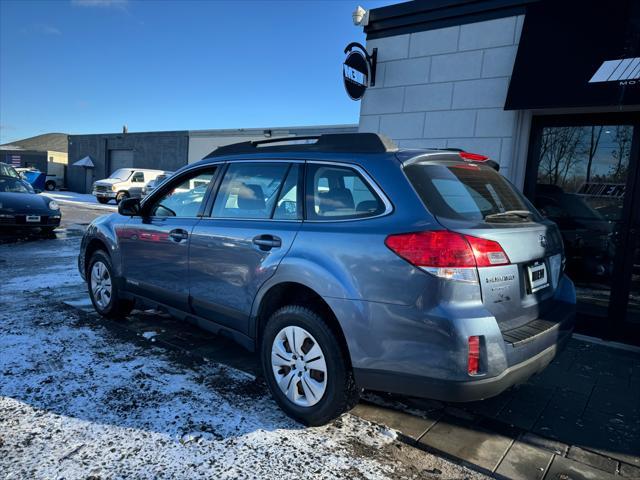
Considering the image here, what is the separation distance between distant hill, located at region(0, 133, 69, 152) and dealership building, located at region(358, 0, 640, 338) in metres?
73.8

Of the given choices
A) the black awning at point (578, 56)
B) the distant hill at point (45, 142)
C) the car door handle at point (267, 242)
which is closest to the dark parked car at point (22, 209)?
the car door handle at point (267, 242)

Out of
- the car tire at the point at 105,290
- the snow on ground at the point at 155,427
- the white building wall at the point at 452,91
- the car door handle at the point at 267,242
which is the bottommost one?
the snow on ground at the point at 155,427

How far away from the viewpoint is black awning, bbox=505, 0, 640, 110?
449 centimetres

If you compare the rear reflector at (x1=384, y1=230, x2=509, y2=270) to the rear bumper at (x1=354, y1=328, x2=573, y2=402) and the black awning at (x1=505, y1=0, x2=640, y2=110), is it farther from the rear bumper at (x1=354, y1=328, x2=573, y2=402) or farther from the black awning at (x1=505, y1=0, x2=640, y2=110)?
the black awning at (x1=505, y1=0, x2=640, y2=110)

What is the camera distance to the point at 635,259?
4.91 meters

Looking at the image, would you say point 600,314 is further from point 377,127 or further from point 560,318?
point 377,127

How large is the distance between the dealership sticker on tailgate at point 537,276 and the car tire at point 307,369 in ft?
3.86

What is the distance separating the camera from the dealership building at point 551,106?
4730 millimetres

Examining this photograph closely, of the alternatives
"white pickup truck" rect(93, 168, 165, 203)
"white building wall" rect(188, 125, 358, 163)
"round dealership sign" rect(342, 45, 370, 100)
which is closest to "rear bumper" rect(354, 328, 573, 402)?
"round dealership sign" rect(342, 45, 370, 100)

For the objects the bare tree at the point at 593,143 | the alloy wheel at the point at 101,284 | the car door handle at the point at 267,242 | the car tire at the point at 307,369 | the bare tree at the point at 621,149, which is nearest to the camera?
the car tire at the point at 307,369

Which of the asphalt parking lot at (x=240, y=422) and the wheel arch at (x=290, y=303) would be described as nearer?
the asphalt parking lot at (x=240, y=422)

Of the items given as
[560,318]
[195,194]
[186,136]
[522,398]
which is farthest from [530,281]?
[186,136]

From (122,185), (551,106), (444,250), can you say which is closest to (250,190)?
(444,250)

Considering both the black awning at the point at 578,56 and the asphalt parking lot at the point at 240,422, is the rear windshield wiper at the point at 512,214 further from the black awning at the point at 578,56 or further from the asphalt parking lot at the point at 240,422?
the black awning at the point at 578,56
